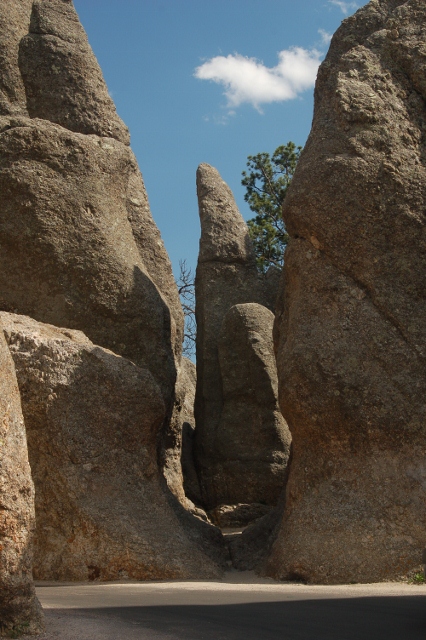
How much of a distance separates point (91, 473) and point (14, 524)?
14.0 ft

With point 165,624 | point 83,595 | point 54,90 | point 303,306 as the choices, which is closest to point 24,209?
point 54,90

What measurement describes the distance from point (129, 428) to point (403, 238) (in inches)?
154

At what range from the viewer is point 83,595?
8102 mm

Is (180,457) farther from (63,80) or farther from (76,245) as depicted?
(63,80)

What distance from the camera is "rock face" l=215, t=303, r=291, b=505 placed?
15.7 metres

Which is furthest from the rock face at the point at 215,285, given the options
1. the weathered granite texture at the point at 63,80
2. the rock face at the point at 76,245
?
the weathered granite texture at the point at 63,80

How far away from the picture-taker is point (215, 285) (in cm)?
1759

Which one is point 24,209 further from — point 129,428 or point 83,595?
point 83,595

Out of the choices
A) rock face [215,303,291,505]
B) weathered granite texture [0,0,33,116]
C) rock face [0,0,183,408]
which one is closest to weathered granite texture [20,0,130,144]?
weathered granite texture [0,0,33,116]

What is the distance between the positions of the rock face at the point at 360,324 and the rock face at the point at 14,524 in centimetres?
439

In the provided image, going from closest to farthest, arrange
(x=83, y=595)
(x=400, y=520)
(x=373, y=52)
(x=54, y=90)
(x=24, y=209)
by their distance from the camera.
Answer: (x=83, y=595) → (x=400, y=520) → (x=373, y=52) → (x=24, y=209) → (x=54, y=90)

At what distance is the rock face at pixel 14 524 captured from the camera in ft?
→ 18.4

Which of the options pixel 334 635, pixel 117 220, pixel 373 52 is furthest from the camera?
pixel 117 220

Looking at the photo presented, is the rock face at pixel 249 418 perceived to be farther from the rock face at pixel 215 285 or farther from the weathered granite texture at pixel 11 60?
the weathered granite texture at pixel 11 60
